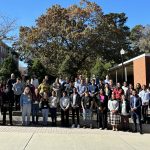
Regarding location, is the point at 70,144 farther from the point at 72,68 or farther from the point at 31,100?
the point at 72,68

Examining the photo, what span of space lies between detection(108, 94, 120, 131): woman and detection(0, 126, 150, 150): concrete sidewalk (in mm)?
645

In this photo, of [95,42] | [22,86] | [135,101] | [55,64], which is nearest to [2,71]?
[55,64]

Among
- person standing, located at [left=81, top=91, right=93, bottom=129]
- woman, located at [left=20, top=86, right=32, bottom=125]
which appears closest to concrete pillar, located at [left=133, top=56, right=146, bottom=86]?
person standing, located at [left=81, top=91, right=93, bottom=129]

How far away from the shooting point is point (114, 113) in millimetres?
18125

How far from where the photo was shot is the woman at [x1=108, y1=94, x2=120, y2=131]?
18031 millimetres

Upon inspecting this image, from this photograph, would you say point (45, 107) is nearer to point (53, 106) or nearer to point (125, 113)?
point (53, 106)

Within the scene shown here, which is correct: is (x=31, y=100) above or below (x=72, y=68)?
below

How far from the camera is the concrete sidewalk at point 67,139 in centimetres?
1288

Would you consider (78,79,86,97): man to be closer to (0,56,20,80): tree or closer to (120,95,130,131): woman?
(120,95,130,131): woman

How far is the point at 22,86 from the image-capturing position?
64.6 ft

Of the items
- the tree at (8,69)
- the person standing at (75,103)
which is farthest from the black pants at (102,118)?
the tree at (8,69)

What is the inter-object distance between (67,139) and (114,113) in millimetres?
4151

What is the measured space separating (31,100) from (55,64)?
111 ft

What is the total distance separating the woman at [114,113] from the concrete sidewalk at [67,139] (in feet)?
2.12
